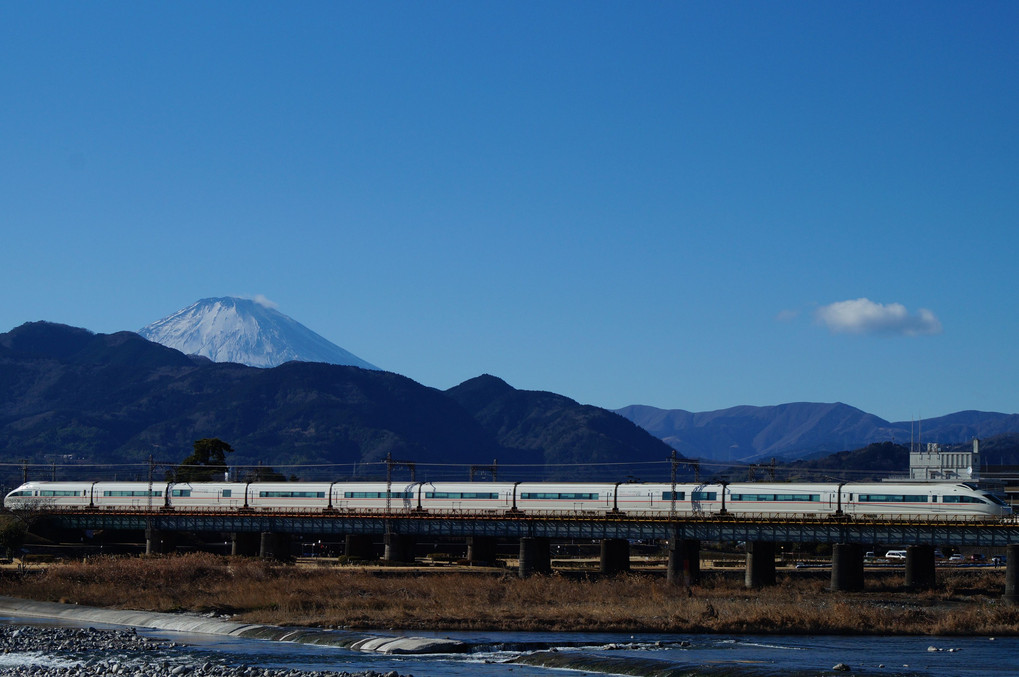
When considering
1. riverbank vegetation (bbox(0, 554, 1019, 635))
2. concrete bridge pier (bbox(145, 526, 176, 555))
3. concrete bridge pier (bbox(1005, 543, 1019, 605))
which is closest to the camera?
riverbank vegetation (bbox(0, 554, 1019, 635))

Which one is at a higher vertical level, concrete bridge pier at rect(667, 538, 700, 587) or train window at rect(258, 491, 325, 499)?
train window at rect(258, 491, 325, 499)

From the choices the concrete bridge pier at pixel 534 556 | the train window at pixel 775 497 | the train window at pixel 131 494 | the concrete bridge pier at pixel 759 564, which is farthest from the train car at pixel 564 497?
the train window at pixel 131 494

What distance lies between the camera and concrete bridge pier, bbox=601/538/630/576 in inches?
3846

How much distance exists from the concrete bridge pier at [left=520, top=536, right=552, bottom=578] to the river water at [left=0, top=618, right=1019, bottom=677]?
36.4 m

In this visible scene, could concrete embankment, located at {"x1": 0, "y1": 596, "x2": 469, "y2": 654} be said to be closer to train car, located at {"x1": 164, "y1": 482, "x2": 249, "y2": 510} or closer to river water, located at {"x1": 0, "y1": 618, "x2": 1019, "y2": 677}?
river water, located at {"x1": 0, "y1": 618, "x2": 1019, "y2": 677}

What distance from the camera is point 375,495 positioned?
375ft

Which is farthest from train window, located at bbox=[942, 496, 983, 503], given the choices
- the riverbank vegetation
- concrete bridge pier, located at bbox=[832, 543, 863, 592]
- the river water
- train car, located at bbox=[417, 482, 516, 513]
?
train car, located at bbox=[417, 482, 516, 513]

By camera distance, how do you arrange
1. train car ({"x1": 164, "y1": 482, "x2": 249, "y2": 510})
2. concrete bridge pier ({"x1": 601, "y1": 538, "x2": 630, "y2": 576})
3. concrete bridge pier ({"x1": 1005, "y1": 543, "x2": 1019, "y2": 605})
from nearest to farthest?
concrete bridge pier ({"x1": 1005, "y1": 543, "x2": 1019, "y2": 605}) → concrete bridge pier ({"x1": 601, "y1": 538, "x2": 630, "y2": 576}) → train car ({"x1": 164, "y1": 482, "x2": 249, "y2": 510})

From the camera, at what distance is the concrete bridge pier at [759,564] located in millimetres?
89875

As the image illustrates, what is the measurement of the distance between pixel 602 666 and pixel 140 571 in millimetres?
43026

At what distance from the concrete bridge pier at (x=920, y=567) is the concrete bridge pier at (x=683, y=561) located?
15.5m

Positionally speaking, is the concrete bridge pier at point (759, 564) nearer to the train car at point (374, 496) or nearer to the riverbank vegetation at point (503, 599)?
the riverbank vegetation at point (503, 599)

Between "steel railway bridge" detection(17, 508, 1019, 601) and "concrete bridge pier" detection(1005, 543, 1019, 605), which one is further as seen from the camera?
"steel railway bridge" detection(17, 508, 1019, 601)

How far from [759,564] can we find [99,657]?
174 feet
